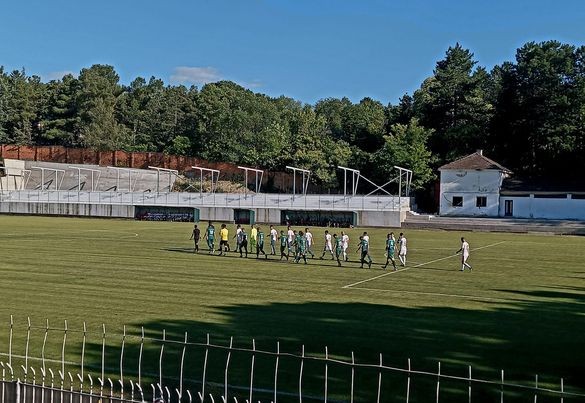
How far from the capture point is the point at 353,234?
5725cm

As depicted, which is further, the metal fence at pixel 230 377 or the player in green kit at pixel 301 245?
the player in green kit at pixel 301 245

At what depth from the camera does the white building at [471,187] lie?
253 feet

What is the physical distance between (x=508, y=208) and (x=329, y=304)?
59268 mm

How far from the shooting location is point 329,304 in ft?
69.6

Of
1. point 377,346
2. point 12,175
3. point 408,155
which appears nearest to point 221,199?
point 408,155

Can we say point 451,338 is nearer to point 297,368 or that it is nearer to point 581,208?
point 297,368

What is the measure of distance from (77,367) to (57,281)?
1200 centimetres

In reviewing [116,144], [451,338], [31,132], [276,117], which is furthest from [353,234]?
[31,132]

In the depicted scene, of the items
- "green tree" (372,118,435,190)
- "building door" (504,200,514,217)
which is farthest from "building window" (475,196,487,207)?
"green tree" (372,118,435,190)

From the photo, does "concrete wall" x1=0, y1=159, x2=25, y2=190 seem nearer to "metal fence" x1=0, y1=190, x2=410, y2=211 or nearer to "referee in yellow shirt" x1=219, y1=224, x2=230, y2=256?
"metal fence" x1=0, y1=190, x2=410, y2=211

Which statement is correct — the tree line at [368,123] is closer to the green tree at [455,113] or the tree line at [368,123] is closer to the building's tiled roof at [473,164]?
the green tree at [455,113]

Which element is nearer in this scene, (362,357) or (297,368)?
(297,368)

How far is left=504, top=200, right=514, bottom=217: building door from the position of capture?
76000 millimetres

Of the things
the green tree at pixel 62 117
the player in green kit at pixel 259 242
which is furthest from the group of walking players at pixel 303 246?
the green tree at pixel 62 117
